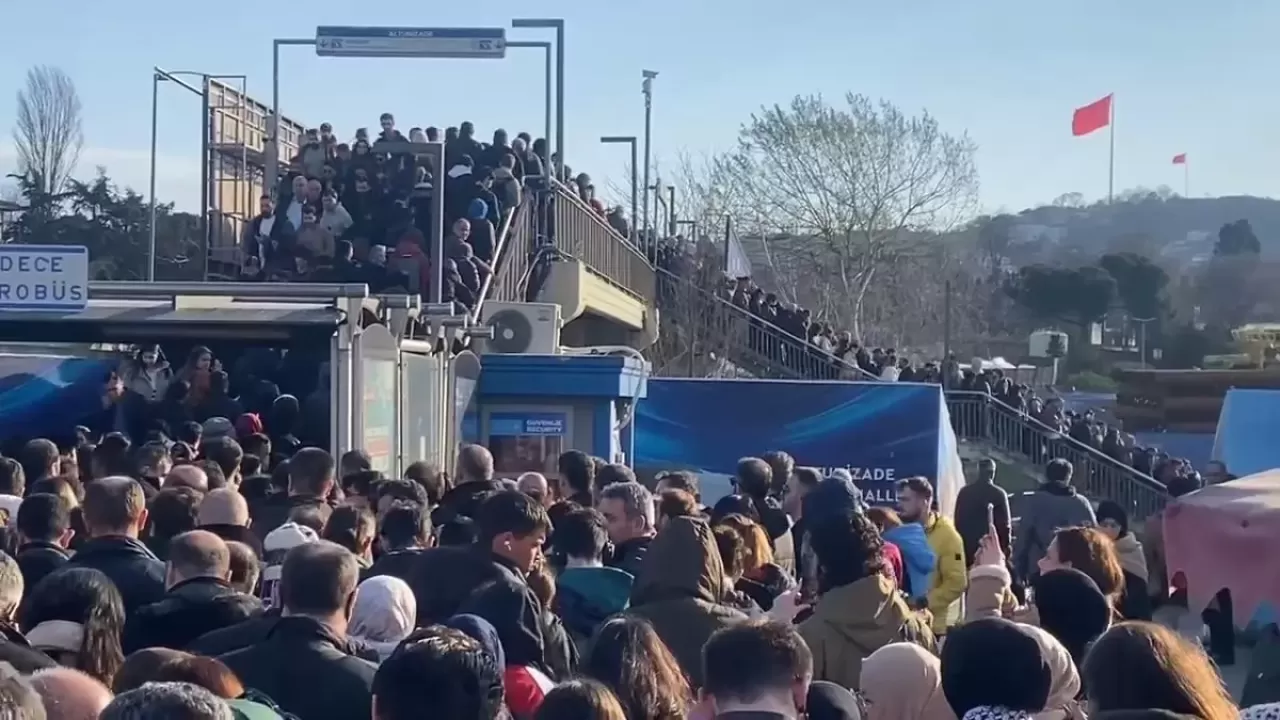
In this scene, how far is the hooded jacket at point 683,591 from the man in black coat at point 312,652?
1.14m

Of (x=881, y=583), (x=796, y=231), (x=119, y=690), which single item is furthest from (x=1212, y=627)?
(x=796, y=231)

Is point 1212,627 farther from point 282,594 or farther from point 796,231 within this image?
point 796,231

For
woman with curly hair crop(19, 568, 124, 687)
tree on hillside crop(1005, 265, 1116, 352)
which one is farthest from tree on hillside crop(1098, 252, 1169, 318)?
woman with curly hair crop(19, 568, 124, 687)

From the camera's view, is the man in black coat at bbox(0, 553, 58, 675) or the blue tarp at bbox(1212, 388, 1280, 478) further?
the blue tarp at bbox(1212, 388, 1280, 478)

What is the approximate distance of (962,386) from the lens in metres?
28.7

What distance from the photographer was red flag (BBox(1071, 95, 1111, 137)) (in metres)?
57.6

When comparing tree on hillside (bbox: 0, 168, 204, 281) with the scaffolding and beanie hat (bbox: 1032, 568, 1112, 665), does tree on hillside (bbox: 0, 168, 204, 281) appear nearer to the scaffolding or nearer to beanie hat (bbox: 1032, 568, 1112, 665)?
the scaffolding

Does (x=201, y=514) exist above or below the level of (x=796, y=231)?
below

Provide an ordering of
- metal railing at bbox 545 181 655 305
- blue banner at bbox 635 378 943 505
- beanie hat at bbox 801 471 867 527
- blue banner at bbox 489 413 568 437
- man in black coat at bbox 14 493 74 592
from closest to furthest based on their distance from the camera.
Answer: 1. man in black coat at bbox 14 493 74 592
2. beanie hat at bbox 801 471 867 527
3. blue banner at bbox 489 413 568 437
4. blue banner at bbox 635 378 943 505
5. metal railing at bbox 545 181 655 305

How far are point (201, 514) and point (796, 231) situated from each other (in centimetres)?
4397

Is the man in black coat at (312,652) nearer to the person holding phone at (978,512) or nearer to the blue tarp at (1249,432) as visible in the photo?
the person holding phone at (978,512)

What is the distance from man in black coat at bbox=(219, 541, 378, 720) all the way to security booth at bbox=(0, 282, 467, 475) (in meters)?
6.96

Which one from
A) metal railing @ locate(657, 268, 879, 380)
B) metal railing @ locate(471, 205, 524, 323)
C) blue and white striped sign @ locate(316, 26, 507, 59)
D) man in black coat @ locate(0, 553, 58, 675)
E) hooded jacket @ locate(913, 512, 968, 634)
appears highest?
blue and white striped sign @ locate(316, 26, 507, 59)

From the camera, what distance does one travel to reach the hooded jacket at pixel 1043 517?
37.0ft
